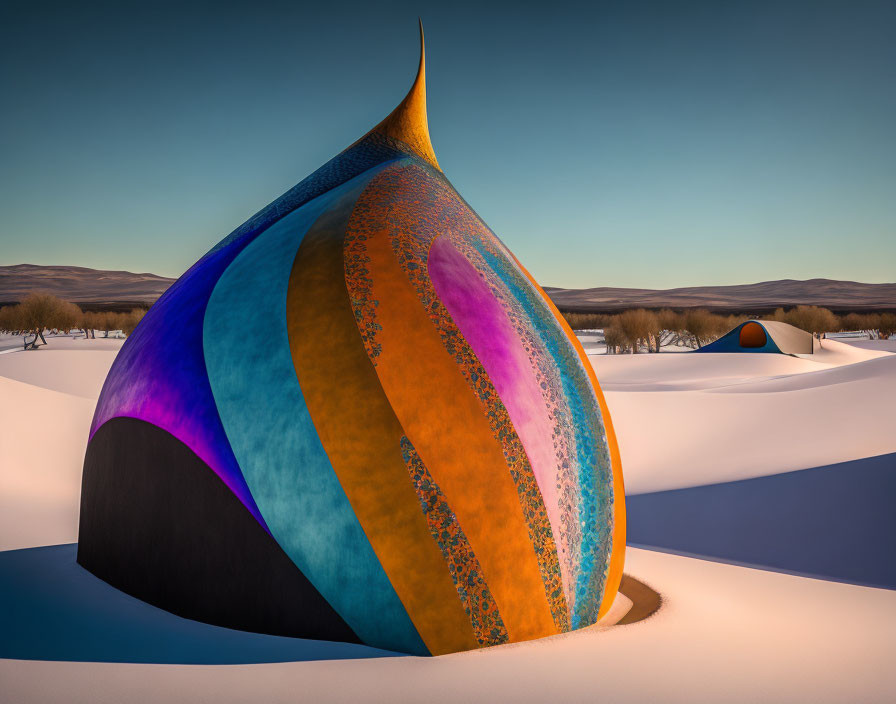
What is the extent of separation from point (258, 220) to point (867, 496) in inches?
327

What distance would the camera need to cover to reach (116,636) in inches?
148

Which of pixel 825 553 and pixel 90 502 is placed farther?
pixel 825 553

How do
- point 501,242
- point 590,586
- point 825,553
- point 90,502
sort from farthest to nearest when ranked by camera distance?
1. point 825,553
2. point 501,242
3. point 90,502
4. point 590,586

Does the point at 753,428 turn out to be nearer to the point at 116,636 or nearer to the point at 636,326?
the point at 116,636

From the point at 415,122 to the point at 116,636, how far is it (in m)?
4.44

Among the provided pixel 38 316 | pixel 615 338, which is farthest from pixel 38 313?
pixel 615 338

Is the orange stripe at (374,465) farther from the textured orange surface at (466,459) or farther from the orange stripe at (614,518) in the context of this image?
the orange stripe at (614,518)

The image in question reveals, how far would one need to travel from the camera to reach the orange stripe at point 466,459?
12.0 feet

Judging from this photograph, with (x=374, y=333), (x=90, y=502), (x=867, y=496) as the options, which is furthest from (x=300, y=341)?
(x=867, y=496)

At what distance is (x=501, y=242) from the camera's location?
5.21m

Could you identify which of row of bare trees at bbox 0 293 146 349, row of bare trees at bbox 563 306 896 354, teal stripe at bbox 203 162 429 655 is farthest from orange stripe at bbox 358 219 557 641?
row of bare trees at bbox 563 306 896 354

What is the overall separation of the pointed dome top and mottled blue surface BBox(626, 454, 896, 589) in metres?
5.34

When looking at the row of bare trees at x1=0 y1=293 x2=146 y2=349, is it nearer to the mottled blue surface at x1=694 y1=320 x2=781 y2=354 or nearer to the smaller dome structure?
the mottled blue surface at x1=694 y1=320 x2=781 y2=354

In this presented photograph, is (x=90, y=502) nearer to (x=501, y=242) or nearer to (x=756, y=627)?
(x=501, y=242)
